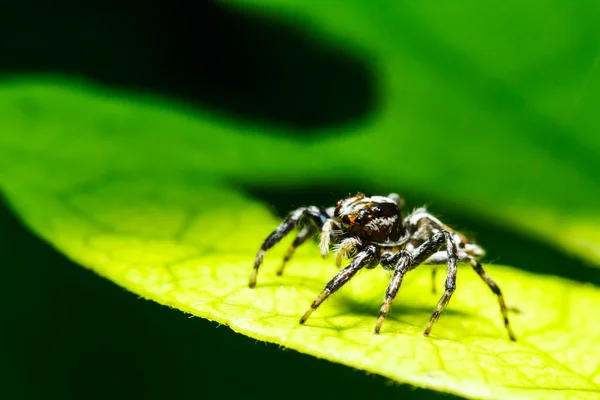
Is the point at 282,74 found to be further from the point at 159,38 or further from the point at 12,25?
the point at 12,25

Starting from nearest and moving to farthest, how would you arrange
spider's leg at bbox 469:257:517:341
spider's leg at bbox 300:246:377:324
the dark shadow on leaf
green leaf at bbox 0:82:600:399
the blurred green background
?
green leaf at bbox 0:82:600:399
spider's leg at bbox 300:246:377:324
spider's leg at bbox 469:257:517:341
the blurred green background
the dark shadow on leaf

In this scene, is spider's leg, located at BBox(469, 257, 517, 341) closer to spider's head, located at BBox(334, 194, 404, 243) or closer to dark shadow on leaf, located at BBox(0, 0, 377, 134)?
spider's head, located at BBox(334, 194, 404, 243)

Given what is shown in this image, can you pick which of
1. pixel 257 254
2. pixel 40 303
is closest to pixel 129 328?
pixel 40 303

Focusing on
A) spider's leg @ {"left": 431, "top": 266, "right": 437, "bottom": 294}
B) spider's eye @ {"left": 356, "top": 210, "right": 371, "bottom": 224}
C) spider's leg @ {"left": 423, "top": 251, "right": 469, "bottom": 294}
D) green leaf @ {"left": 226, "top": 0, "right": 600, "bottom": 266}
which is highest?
green leaf @ {"left": 226, "top": 0, "right": 600, "bottom": 266}

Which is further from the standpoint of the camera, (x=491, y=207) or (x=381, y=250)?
(x=491, y=207)

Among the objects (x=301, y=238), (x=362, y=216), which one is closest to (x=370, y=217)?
(x=362, y=216)

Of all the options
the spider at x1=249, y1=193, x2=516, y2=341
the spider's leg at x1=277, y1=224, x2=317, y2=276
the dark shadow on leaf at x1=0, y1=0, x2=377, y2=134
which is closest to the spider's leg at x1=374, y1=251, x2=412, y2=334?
the spider at x1=249, y1=193, x2=516, y2=341
